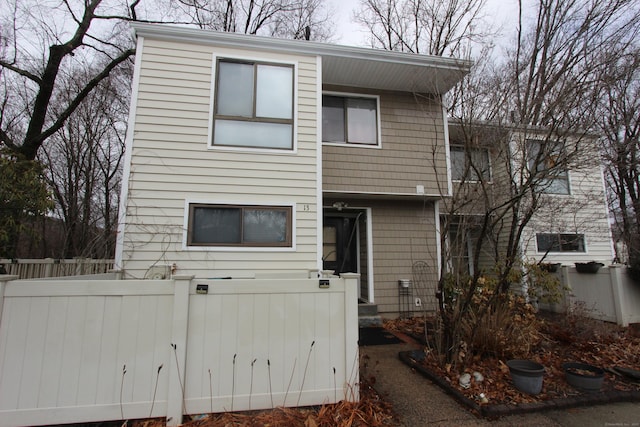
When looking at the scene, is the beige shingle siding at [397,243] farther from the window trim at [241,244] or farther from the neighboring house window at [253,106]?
the neighboring house window at [253,106]

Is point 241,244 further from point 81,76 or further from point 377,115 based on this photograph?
point 81,76

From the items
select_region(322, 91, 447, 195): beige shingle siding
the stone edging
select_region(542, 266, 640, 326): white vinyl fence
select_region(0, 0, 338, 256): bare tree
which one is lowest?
the stone edging

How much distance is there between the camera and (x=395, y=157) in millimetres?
7215

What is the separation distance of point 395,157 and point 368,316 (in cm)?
365

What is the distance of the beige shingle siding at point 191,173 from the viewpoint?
5.23 meters

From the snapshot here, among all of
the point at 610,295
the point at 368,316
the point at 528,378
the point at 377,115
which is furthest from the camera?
the point at 377,115

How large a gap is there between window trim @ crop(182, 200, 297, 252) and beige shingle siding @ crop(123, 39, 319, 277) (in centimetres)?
6

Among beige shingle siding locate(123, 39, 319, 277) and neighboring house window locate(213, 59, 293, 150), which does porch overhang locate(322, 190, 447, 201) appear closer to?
beige shingle siding locate(123, 39, 319, 277)

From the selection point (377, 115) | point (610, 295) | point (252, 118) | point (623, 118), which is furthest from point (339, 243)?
point (623, 118)

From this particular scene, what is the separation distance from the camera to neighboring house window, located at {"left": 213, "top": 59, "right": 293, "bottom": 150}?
5.73 metres

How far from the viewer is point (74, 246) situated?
13.4 metres

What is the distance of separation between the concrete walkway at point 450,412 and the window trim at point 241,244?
102 inches

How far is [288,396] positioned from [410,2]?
14882mm

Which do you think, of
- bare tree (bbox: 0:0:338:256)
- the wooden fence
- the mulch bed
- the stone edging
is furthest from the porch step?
bare tree (bbox: 0:0:338:256)
